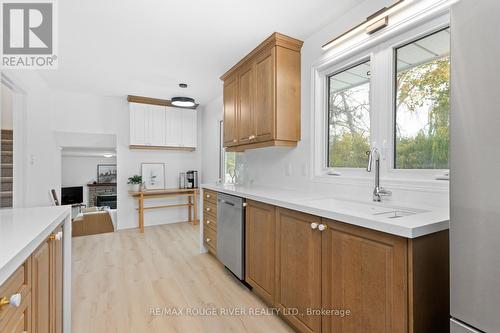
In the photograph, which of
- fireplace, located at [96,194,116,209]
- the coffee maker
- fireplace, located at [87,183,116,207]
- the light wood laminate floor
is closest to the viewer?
the light wood laminate floor

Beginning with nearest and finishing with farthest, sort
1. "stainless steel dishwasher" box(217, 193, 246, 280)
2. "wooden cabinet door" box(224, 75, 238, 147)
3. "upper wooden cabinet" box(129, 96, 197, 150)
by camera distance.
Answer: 1. "stainless steel dishwasher" box(217, 193, 246, 280)
2. "wooden cabinet door" box(224, 75, 238, 147)
3. "upper wooden cabinet" box(129, 96, 197, 150)

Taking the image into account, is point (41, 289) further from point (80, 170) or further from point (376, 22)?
point (80, 170)

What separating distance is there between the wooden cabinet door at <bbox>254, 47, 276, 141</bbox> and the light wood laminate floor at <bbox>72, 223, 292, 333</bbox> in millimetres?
1564

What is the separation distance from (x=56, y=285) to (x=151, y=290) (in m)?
1.07

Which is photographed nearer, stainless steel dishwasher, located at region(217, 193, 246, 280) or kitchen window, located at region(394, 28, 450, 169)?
kitchen window, located at region(394, 28, 450, 169)

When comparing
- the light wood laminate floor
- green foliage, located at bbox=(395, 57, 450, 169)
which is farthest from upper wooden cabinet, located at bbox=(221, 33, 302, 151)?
the light wood laminate floor

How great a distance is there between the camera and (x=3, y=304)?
74cm

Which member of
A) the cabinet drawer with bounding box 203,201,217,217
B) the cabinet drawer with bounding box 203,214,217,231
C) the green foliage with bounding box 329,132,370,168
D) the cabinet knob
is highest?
the green foliage with bounding box 329,132,370,168

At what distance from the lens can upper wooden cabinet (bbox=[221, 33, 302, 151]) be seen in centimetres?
239

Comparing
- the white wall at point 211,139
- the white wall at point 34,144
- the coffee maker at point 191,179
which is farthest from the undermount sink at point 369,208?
the coffee maker at point 191,179

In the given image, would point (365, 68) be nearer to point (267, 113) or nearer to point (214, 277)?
point (267, 113)

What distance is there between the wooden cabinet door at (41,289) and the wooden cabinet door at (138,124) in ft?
11.5

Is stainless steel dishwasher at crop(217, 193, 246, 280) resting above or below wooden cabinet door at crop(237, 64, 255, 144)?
below

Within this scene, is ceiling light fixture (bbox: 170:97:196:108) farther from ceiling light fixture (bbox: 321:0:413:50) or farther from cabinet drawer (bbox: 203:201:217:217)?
ceiling light fixture (bbox: 321:0:413:50)
